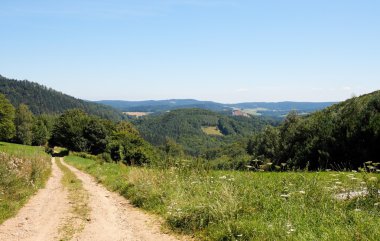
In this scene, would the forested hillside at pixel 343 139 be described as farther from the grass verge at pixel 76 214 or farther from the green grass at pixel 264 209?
the green grass at pixel 264 209

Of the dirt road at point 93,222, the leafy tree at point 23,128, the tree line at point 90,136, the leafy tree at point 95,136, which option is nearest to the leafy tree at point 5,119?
the tree line at point 90,136

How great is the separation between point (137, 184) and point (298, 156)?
2474 cm

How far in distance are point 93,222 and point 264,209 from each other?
499 centimetres

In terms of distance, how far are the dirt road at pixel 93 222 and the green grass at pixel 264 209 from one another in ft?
2.05

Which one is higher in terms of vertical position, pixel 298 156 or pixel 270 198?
pixel 270 198

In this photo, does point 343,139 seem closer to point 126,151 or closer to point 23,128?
point 126,151

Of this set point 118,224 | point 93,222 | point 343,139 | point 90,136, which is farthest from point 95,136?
point 118,224

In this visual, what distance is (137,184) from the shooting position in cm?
1430

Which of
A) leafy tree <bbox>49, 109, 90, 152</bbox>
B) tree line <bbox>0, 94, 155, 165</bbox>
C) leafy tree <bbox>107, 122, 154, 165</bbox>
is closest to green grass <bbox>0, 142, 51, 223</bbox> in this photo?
leafy tree <bbox>107, 122, 154, 165</bbox>

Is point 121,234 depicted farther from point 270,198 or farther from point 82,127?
point 82,127

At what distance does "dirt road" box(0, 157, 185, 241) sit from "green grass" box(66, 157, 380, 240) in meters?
0.62

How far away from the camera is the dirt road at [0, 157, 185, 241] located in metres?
8.73

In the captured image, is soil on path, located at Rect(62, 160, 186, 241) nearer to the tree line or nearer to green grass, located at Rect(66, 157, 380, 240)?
green grass, located at Rect(66, 157, 380, 240)

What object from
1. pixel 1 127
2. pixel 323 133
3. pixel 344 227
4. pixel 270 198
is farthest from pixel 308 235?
pixel 1 127
